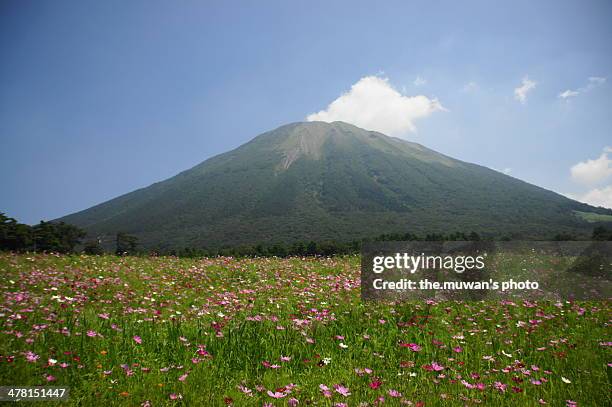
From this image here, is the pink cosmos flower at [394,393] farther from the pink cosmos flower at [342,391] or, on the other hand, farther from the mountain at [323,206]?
the mountain at [323,206]

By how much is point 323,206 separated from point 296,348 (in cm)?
13700

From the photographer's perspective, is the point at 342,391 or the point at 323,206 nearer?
the point at 342,391

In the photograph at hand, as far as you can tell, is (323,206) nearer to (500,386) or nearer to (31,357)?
(500,386)

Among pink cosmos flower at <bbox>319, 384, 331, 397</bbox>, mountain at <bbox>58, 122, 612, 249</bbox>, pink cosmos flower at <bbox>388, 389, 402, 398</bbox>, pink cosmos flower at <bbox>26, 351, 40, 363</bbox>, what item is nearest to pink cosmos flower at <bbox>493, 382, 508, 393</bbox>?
pink cosmos flower at <bbox>388, 389, 402, 398</bbox>

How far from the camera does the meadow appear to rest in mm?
3895

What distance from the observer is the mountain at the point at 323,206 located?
107 m

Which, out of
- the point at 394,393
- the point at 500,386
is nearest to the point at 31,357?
the point at 394,393

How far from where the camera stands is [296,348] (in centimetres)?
531

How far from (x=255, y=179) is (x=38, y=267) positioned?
163813 mm

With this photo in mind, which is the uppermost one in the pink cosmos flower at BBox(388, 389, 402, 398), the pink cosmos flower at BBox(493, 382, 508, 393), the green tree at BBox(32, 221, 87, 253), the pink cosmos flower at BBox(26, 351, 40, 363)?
the green tree at BBox(32, 221, 87, 253)

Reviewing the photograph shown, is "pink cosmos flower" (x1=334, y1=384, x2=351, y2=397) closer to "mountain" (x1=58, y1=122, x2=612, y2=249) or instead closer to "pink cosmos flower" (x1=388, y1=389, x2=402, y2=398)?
"pink cosmos flower" (x1=388, y1=389, x2=402, y2=398)

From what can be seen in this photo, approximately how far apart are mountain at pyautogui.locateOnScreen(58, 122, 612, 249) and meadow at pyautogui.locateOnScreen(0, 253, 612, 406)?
85.4 metres

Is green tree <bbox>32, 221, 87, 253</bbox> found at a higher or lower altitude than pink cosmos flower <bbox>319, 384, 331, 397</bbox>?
higher

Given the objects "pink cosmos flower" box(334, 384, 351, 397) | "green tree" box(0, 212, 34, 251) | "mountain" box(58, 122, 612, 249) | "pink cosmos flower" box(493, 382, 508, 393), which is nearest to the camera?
"pink cosmos flower" box(334, 384, 351, 397)
